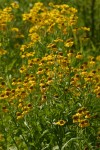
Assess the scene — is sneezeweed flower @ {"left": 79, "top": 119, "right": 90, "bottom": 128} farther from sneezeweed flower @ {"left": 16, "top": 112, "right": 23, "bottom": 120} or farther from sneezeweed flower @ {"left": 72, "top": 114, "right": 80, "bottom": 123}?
sneezeweed flower @ {"left": 16, "top": 112, "right": 23, "bottom": 120}

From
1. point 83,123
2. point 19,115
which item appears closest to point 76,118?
point 83,123

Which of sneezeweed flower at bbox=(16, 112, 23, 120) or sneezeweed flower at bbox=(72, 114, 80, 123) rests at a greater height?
sneezeweed flower at bbox=(72, 114, 80, 123)

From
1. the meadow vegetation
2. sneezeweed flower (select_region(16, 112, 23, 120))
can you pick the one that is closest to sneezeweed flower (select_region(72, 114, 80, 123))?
the meadow vegetation

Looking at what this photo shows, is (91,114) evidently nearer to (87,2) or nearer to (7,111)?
(7,111)

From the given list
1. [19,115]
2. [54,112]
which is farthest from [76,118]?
[19,115]

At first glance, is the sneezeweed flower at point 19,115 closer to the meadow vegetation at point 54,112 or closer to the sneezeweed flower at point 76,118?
the meadow vegetation at point 54,112

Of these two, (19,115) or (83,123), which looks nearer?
(83,123)

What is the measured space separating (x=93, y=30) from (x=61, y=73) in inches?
119

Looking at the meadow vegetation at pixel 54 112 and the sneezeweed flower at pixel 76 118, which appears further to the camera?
the meadow vegetation at pixel 54 112

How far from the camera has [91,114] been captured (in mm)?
3850

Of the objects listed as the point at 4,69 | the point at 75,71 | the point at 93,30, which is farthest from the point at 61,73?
the point at 93,30

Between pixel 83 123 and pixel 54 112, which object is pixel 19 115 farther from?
pixel 83 123

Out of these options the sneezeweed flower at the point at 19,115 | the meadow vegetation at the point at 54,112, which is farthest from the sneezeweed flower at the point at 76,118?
the sneezeweed flower at the point at 19,115

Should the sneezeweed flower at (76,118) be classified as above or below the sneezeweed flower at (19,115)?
above
